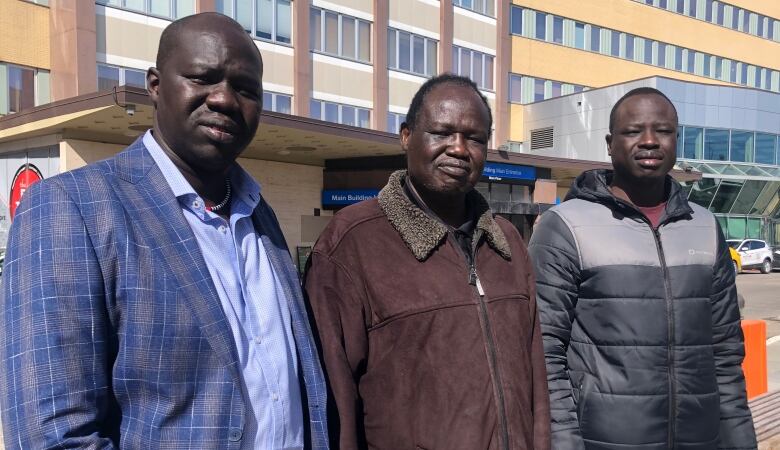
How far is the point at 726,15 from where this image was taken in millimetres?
41281

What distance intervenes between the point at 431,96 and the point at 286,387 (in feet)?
3.78

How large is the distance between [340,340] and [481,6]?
30.2m

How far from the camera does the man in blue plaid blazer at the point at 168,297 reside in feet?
4.71

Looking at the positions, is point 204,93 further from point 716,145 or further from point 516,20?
point 716,145

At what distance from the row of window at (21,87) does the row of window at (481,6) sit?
18.0 meters

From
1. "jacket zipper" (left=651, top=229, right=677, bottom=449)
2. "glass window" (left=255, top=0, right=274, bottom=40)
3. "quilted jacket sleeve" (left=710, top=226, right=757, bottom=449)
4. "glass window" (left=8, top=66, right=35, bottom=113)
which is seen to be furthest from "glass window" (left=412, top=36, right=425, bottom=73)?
"jacket zipper" (left=651, top=229, right=677, bottom=449)

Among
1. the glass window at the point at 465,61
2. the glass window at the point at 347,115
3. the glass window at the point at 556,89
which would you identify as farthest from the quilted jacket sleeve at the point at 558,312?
the glass window at the point at 556,89

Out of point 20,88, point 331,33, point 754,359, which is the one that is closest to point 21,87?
point 20,88

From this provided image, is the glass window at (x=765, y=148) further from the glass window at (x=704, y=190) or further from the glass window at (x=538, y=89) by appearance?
the glass window at (x=538, y=89)

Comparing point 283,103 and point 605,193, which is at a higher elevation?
point 283,103

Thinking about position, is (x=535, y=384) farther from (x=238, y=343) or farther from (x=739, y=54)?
(x=739, y=54)

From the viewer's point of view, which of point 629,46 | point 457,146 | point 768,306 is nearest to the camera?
point 457,146

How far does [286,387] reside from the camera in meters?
1.82

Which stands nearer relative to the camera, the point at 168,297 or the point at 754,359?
the point at 168,297
